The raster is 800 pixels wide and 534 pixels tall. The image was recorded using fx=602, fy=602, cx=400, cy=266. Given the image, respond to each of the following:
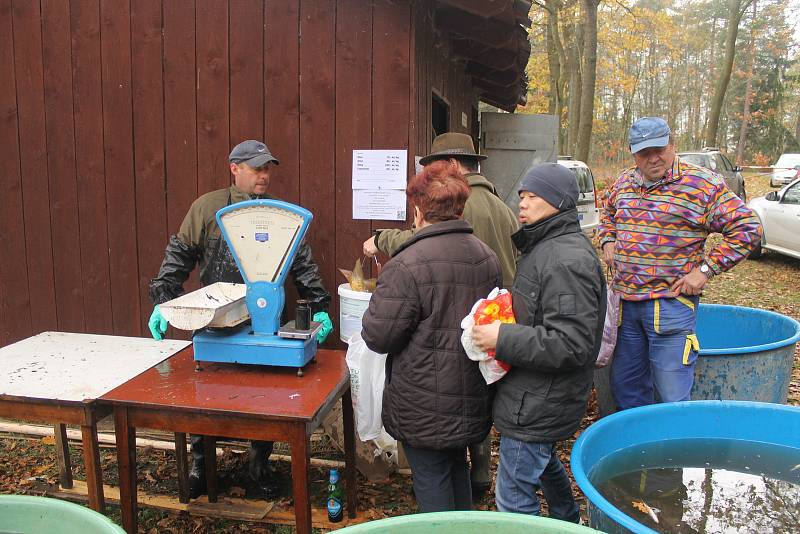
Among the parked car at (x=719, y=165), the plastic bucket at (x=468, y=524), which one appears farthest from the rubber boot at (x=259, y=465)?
the parked car at (x=719, y=165)

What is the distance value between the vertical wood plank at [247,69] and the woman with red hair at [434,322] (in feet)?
6.65

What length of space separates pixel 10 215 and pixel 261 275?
2.94 meters

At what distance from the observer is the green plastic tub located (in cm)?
150

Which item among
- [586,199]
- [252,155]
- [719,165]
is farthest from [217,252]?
[719,165]

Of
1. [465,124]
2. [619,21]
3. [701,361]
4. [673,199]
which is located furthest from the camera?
[619,21]

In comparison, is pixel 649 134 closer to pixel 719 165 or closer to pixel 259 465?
pixel 259 465

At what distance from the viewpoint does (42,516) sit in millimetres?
1537

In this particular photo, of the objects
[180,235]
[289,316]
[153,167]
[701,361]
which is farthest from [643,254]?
[153,167]

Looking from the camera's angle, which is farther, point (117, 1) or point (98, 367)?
point (117, 1)

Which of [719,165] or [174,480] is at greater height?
[719,165]

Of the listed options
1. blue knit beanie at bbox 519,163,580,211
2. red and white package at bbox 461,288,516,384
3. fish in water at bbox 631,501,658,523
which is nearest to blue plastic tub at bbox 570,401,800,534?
fish in water at bbox 631,501,658,523

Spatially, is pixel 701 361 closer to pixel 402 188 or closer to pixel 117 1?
pixel 402 188

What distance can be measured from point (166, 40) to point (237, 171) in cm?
136

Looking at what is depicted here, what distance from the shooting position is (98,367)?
2785 mm
